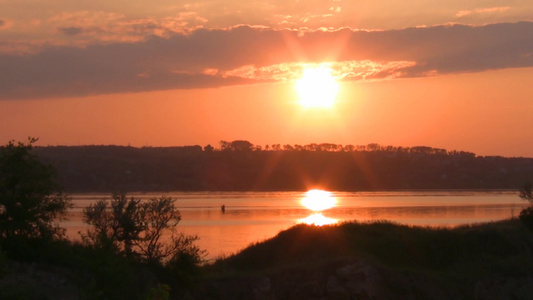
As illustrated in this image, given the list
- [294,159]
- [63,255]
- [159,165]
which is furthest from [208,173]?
[63,255]

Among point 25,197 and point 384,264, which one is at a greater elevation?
point 25,197

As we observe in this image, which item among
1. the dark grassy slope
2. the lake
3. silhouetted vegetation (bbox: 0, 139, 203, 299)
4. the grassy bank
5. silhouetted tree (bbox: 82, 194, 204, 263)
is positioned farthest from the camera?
the lake

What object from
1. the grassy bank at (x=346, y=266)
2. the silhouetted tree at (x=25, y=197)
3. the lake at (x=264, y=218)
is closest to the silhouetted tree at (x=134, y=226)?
the grassy bank at (x=346, y=266)

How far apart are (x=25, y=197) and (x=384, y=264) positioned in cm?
1622

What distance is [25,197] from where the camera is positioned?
26.3m

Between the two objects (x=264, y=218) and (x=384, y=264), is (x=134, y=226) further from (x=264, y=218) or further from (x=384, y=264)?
(x=264, y=218)

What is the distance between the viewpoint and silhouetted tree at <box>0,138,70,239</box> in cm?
2608

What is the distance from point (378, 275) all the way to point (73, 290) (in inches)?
566

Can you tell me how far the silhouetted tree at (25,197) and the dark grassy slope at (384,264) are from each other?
7424 millimetres

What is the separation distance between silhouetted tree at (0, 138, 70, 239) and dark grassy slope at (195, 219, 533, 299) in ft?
24.4

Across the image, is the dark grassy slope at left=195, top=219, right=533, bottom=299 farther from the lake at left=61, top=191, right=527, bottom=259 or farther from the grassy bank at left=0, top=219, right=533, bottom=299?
the lake at left=61, top=191, right=527, bottom=259

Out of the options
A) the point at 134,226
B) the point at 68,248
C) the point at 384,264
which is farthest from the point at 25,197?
the point at 384,264

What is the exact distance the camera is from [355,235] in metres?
37.4

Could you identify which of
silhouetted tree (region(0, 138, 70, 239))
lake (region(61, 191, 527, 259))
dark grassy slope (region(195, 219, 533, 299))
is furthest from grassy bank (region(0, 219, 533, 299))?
lake (region(61, 191, 527, 259))
